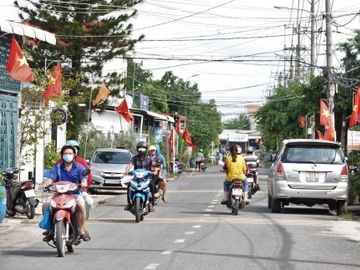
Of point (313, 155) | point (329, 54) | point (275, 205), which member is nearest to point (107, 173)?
point (275, 205)

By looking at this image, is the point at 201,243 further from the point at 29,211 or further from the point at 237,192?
the point at 237,192

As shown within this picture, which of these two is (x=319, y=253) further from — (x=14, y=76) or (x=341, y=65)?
(x=341, y=65)

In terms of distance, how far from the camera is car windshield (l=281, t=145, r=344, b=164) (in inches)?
858

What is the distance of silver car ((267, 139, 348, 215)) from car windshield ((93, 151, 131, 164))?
1204 centimetres

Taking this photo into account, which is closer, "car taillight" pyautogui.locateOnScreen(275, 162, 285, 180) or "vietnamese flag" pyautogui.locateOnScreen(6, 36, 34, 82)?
"car taillight" pyautogui.locateOnScreen(275, 162, 285, 180)

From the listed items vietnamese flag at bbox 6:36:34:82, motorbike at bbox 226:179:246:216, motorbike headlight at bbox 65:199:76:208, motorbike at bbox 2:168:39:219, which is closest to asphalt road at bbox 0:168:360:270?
motorbike at bbox 226:179:246:216

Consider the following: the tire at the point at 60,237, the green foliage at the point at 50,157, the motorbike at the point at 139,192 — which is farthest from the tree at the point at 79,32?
the tire at the point at 60,237

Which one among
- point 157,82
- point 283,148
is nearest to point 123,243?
point 283,148

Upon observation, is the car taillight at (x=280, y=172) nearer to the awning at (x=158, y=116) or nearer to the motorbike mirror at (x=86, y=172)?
the motorbike mirror at (x=86, y=172)

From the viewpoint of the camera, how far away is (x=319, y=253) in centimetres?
1336

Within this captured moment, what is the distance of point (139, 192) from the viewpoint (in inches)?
744

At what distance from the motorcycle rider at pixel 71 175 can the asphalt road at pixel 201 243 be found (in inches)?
21.1

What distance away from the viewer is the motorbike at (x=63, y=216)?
490 inches

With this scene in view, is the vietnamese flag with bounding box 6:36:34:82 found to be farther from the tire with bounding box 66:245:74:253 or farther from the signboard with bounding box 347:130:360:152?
the signboard with bounding box 347:130:360:152
